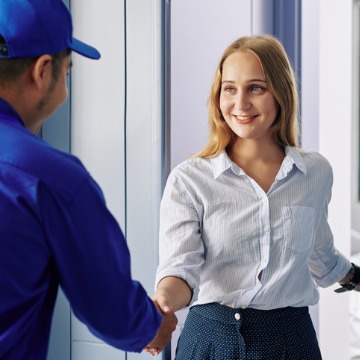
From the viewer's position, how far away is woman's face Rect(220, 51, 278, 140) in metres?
1.81

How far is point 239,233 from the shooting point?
1757mm

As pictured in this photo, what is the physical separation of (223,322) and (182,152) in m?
0.63

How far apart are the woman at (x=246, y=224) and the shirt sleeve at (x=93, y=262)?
38cm

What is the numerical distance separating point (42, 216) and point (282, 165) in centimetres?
92

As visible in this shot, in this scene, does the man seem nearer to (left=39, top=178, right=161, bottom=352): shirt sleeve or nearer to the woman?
(left=39, top=178, right=161, bottom=352): shirt sleeve

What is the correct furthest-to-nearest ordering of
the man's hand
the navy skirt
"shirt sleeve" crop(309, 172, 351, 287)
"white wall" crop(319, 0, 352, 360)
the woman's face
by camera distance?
1. "white wall" crop(319, 0, 352, 360)
2. "shirt sleeve" crop(309, 172, 351, 287)
3. the woman's face
4. the navy skirt
5. the man's hand

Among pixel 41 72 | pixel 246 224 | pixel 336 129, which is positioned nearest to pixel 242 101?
pixel 246 224

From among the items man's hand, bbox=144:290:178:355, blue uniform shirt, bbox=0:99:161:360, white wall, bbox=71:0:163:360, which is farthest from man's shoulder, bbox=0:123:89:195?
white wall, bbox=71:0:163:360

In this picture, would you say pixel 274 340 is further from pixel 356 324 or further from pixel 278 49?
pixel 356 324

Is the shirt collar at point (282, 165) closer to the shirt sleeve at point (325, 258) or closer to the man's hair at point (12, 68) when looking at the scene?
the shirt sleeve at point (325, 258)

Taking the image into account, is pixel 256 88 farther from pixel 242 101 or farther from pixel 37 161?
pixel 37 161

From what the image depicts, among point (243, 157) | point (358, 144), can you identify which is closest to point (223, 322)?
point (243, 157)

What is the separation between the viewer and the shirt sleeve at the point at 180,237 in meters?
1.71

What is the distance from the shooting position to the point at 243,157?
6.20 feet
